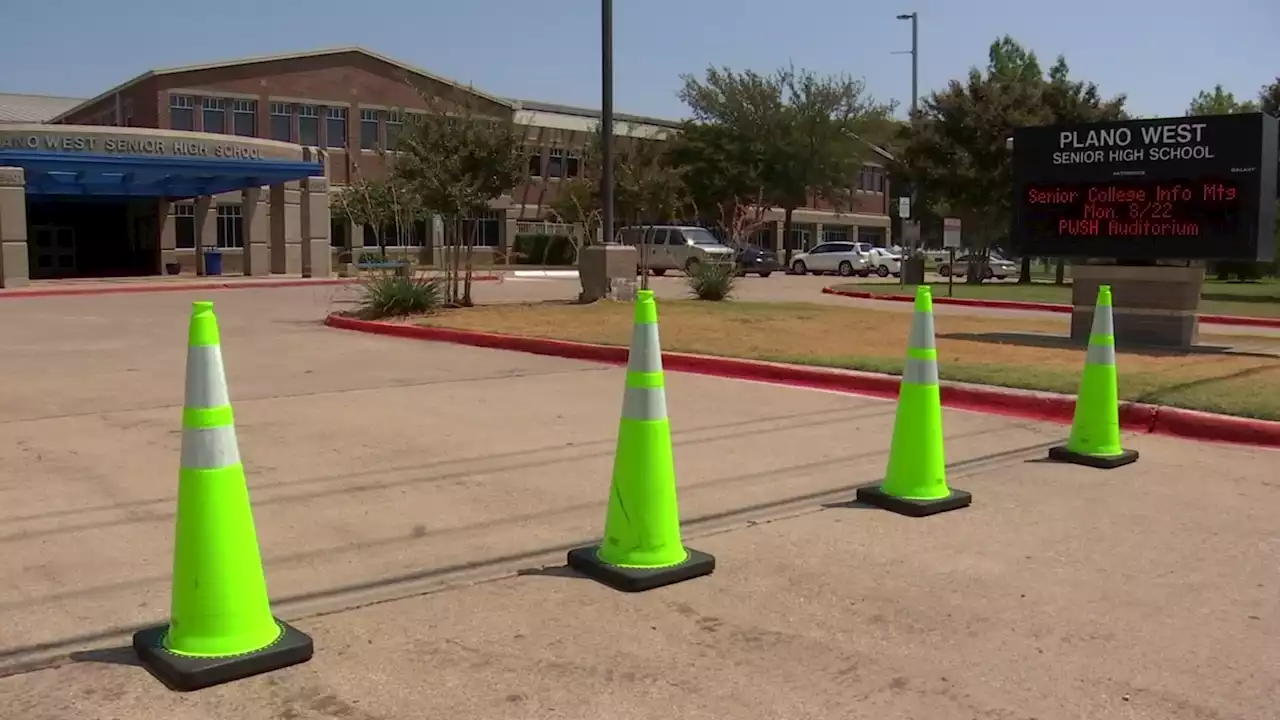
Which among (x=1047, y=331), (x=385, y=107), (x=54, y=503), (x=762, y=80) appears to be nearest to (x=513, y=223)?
(x=385, y=107)

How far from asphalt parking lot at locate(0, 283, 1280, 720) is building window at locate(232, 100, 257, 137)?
4251cm

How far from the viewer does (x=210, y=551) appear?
3754 millimetres

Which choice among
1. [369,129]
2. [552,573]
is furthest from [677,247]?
[552,573]

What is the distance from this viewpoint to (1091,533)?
5.68m

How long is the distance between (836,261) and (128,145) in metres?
28.0

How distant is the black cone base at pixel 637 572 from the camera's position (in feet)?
15.3

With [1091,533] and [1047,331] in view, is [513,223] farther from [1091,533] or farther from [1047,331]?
[1091,533]

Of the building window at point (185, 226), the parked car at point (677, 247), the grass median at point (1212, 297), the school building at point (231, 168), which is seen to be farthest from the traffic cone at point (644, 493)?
the building window at point (185, 226)

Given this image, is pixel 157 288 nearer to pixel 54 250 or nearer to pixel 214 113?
pixel 54 250

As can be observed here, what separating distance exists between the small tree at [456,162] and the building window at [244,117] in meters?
32.4

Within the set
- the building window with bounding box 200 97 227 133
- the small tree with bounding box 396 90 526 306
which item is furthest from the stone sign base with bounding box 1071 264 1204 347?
the building window with bounding box 200 97 227 133

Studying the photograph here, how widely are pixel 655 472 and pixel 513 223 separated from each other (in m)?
53.2

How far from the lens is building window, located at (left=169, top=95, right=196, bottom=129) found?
46875 millimetres

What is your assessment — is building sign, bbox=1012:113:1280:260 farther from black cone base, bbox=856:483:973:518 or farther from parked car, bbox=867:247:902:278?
parked car, bbox=867:247:902:278
